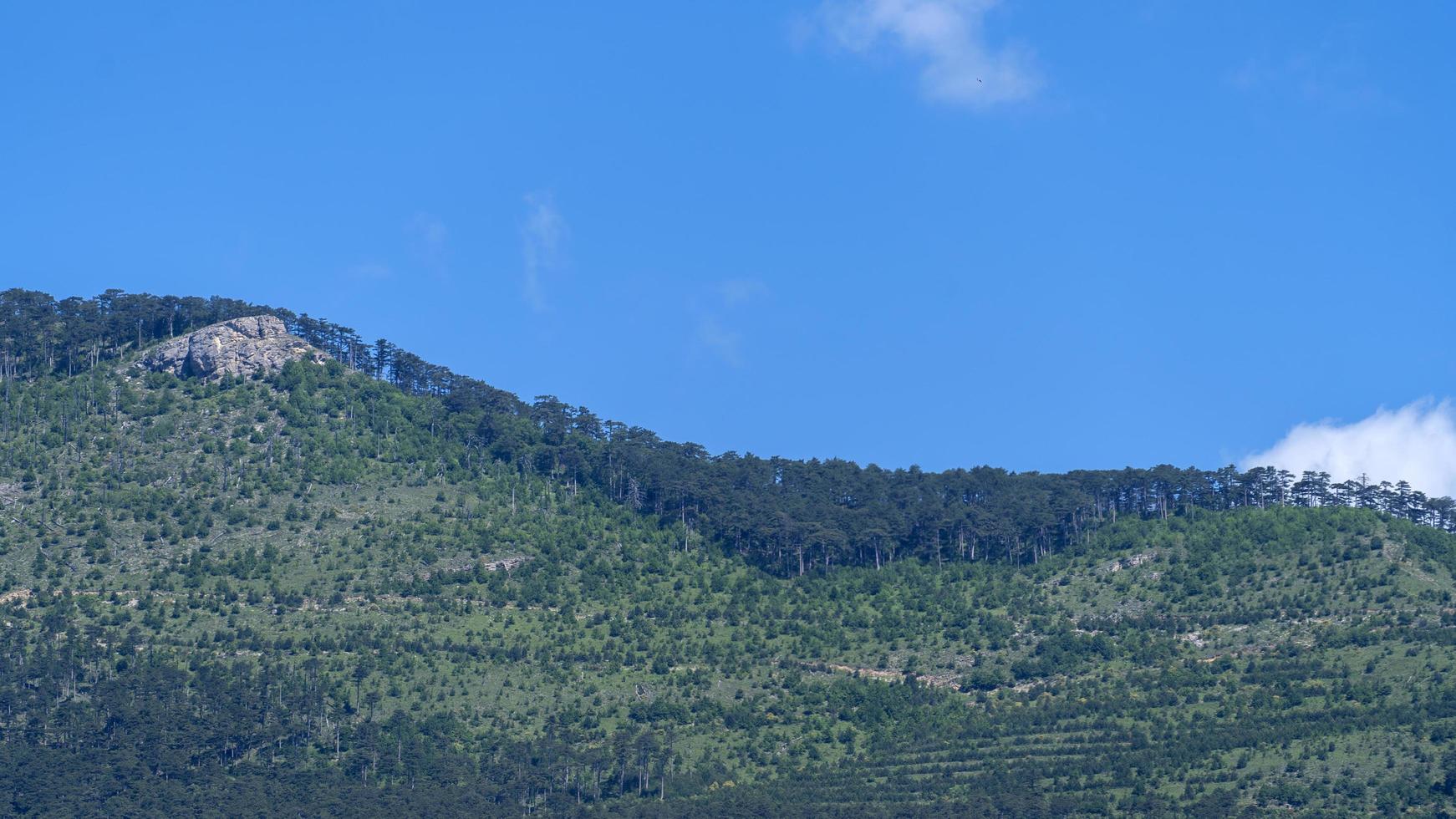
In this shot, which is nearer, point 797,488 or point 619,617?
point 619,617

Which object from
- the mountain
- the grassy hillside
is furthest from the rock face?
the grassy hillside

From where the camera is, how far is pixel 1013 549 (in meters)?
185

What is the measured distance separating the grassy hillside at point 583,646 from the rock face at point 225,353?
96.2 inches

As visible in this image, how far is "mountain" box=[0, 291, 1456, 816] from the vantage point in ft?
482

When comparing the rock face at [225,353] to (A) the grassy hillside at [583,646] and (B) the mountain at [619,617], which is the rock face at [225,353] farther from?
(A) the grassy hillside at [583,646]

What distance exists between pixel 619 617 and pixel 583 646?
5.90 meters

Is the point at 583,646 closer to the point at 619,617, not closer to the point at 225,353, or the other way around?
the point at 619,617

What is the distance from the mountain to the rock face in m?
0.36

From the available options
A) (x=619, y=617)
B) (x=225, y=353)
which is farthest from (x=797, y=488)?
(x=225, y=353)

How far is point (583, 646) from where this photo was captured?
165 m

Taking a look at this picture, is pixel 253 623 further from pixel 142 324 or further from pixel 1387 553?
pixel 1387 553

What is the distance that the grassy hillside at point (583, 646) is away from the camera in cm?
14638

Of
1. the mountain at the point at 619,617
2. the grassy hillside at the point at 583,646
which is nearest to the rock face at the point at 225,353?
the mountain at the point at 619,617

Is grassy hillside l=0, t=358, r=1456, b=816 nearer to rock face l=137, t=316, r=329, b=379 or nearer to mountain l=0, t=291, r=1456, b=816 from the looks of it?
mountain l=0, t=291, r=1456, b=816
